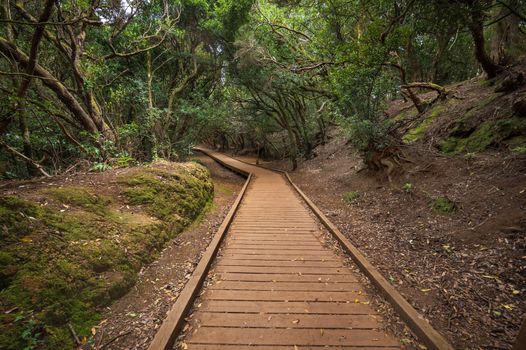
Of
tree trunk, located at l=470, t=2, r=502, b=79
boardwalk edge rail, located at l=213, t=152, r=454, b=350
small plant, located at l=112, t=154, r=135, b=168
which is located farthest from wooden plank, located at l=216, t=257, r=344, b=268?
tree trunk, located at l=470, t=2, r=502, b=79

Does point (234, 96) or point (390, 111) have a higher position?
point (234, 96)

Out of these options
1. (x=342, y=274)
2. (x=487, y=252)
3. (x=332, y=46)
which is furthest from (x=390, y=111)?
(x=342, y=274)

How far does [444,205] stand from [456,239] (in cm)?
110

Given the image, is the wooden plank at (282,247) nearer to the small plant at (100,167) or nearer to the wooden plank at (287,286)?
the wooden plank at (287,286)

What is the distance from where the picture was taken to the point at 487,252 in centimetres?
350

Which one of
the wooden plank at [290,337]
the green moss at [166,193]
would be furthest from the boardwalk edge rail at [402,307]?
the green moss at [166,193]

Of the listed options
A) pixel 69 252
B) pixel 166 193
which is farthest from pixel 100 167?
pixel 69 252

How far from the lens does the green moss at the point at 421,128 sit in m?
8.41

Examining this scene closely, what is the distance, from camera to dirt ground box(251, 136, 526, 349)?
8.77 feet

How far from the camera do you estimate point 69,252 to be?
2.86 metres

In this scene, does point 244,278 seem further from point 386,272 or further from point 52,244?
point 52,244

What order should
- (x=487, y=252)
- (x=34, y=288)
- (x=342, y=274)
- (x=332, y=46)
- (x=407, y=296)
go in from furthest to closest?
(x=332, y=46) < (x=342, y=274) < (x=487, y=252) < (x=407, y=296) < (x=34, y=288)

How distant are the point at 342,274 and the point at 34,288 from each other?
401 centimetres

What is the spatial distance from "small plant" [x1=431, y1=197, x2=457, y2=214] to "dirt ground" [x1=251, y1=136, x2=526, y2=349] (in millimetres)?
73
